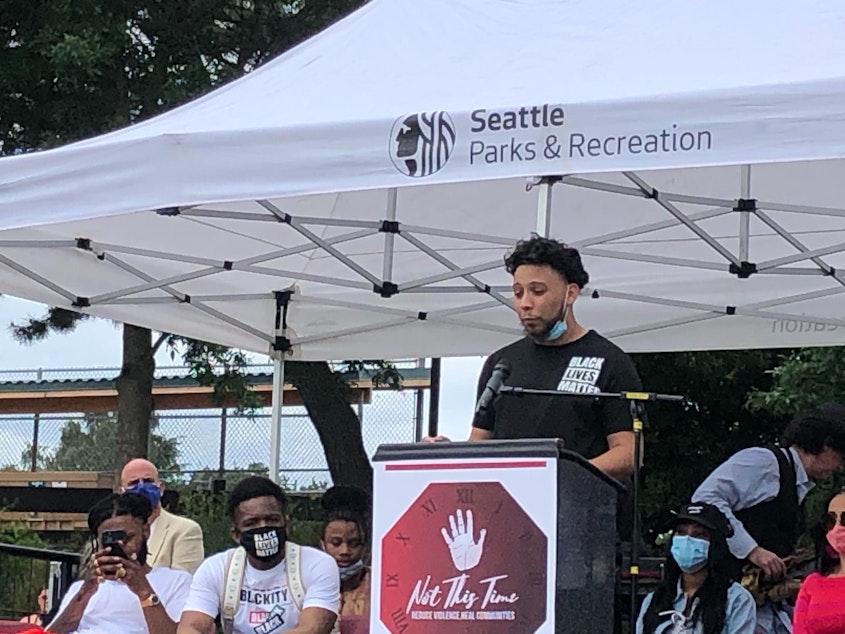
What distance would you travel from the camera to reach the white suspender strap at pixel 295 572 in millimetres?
5863

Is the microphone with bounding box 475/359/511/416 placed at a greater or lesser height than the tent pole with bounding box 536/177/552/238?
lesser

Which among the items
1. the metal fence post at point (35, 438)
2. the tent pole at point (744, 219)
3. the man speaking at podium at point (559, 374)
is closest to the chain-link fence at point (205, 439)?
the metal fence post at point (35, 438)

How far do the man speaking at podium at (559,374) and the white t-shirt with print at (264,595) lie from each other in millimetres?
1259

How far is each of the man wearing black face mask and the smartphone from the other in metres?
0.36

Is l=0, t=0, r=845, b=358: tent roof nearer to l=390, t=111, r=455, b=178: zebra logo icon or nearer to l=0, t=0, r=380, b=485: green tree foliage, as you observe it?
l=390, t=111, r=455, b=178: zebra logo icon

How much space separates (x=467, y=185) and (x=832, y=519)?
3214 mm

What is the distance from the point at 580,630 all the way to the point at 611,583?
1.03ft

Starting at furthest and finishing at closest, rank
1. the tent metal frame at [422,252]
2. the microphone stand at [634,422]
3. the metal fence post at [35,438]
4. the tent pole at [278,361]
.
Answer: the metal fence post at [35,438]
the tent pole at [278,361]
the tent metal frame at [422,252]
the microphone stand at [634,422]

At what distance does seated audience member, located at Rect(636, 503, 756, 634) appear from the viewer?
5609 mm

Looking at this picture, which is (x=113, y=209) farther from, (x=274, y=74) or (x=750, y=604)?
(x=750, y=604)

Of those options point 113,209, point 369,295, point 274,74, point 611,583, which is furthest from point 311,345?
point 611,583

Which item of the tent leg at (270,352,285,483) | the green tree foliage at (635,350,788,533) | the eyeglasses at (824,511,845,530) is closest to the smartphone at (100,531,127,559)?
the eyeglasses at (824,511,845,530)

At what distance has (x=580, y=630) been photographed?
401 cm

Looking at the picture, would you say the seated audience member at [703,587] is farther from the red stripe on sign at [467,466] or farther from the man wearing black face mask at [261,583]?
the red stripe on sign at [467,466]
